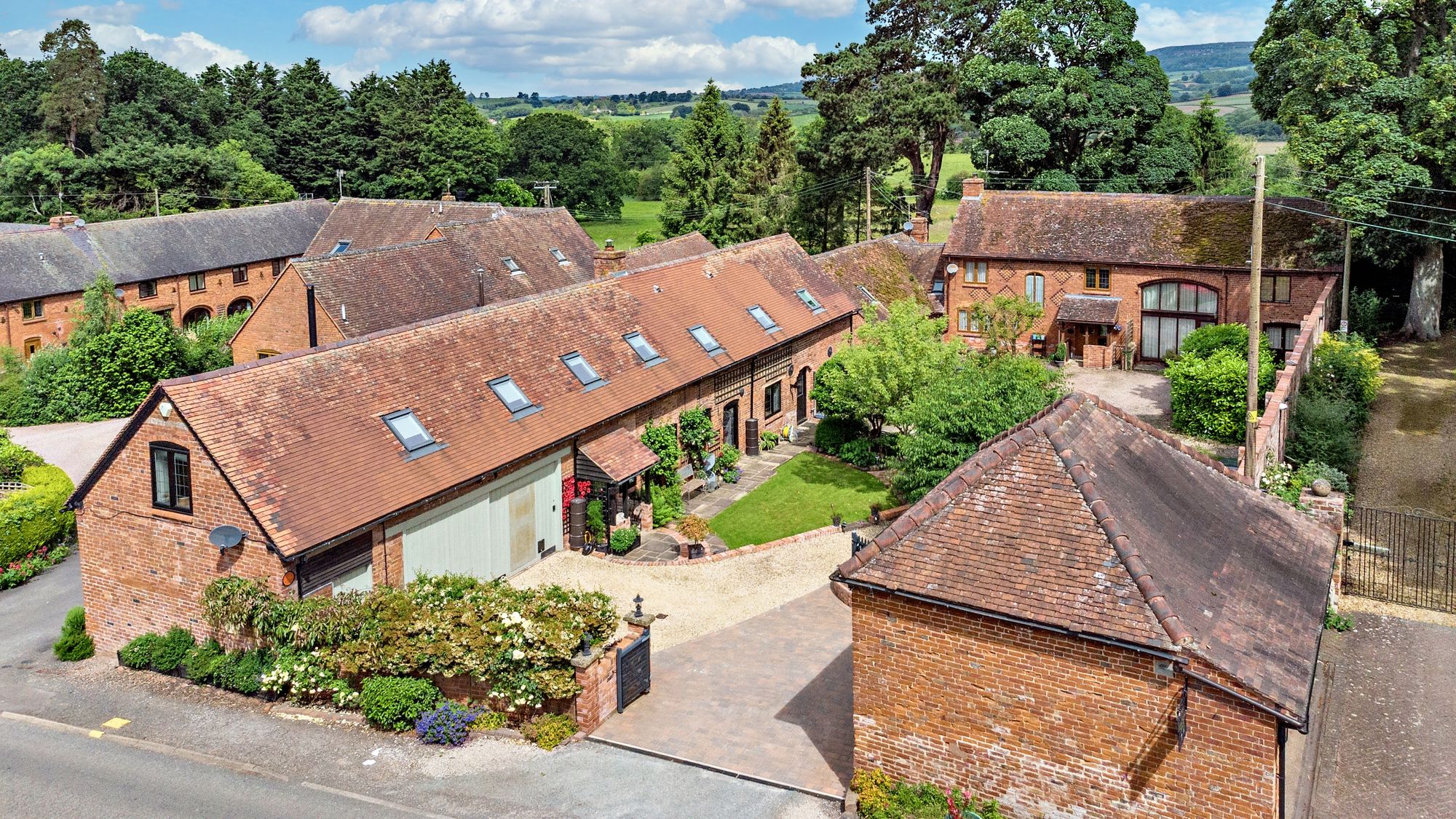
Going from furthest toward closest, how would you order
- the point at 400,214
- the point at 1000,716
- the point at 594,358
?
1. the point at 400,214
2. the point at 594,358
3. the point at 1000,716

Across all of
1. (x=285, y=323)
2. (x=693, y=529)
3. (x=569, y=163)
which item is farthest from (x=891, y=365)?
(x=569, y=163)

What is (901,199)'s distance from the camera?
67.7 m

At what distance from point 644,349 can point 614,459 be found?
467cm

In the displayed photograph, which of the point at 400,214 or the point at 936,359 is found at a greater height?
the point at 400,214

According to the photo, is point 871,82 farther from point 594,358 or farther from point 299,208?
point 594,358

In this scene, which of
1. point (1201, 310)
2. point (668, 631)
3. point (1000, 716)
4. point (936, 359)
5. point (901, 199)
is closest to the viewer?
point (1000, 716)

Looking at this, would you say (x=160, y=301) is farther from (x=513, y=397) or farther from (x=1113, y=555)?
(x=1113, y=555)

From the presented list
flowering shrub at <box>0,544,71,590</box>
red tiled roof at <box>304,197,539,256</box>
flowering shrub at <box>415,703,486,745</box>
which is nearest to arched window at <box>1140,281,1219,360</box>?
red tiled roof at <box>304,197,539,256</box>

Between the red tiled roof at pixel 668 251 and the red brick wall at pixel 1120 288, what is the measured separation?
11174mm

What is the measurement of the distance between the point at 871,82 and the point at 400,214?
26.8 metres

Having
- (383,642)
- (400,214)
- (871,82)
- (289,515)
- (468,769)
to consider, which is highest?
(871,82)

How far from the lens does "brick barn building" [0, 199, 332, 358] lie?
48219 millimetres

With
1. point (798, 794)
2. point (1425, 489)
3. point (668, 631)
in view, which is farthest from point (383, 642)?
point (1425, 489)

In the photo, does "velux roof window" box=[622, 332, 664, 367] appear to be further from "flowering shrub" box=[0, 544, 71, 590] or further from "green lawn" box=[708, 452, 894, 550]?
"flowering shrub" box=[0, 544, 71, 590]
